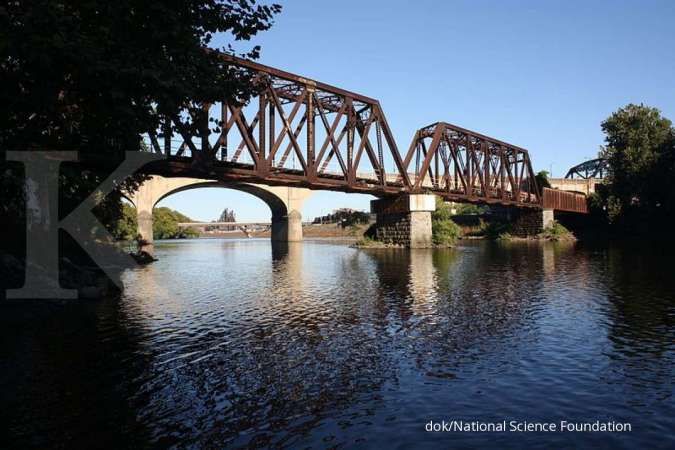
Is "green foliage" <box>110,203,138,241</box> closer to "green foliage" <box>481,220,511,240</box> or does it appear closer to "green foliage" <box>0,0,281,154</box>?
"green foliage" <box>0,0,281,154</box>

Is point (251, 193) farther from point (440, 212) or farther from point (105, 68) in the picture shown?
point (105, 68)

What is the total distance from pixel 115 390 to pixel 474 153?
74.7 meters

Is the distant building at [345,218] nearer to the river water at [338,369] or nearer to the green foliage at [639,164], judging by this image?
the green foliage at [639,164]

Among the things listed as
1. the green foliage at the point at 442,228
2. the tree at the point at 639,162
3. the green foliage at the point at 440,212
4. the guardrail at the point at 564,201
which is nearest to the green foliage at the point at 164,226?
the green foliage at the point at 440,212

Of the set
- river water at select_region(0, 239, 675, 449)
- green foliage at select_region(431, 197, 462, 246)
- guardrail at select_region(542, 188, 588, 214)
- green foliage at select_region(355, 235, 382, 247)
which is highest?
guardrail at select_region(542, 188, 588, 214)

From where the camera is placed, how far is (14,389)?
34.8 ft

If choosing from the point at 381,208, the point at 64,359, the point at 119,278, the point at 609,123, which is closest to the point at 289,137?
the point at 119,278

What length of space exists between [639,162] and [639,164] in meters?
0.36

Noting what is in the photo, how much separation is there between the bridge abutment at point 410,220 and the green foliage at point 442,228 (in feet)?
11.8

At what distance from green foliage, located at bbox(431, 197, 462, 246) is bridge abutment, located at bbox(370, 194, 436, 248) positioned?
142 inches

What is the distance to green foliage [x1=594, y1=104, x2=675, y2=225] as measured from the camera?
8894cm

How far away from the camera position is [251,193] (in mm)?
92625

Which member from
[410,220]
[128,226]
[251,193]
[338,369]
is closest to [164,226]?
[251,193]

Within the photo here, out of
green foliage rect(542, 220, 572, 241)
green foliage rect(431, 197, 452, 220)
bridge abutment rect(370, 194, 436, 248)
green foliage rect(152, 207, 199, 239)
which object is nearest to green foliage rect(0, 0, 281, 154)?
bridge abutment rect(370, 194, 436, 248)
